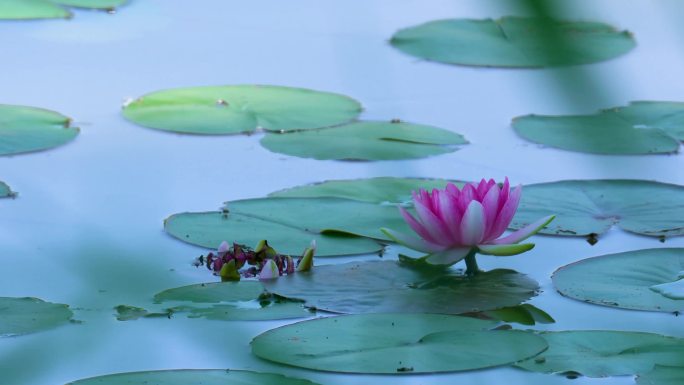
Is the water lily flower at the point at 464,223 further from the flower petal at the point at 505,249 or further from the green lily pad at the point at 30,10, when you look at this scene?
the green lily pad at the point at 30,10

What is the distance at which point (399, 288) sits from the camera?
157 centimetres

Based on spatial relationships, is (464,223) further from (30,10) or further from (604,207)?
(30,10)

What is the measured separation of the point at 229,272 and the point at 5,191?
2.00 feet

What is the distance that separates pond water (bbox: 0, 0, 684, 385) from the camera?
0.91 meters

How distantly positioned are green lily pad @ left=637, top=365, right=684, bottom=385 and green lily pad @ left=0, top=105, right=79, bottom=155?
1.47 metres

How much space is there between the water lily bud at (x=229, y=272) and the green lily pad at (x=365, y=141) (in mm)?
678

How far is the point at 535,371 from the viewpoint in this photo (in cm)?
Answer: 128

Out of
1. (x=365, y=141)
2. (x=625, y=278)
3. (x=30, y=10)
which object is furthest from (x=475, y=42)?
(x=625, y=278)

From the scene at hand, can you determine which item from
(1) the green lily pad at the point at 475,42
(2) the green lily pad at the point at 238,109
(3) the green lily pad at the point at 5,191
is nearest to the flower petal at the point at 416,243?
(3) the green lily pad at the point at 5,191

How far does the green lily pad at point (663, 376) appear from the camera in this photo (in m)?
1.23

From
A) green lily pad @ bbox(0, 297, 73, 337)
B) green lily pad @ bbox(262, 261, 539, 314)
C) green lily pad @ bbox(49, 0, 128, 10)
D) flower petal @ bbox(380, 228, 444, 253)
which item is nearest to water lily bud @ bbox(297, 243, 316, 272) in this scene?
green lily pad @ bbox(262, 261, 539, 314)

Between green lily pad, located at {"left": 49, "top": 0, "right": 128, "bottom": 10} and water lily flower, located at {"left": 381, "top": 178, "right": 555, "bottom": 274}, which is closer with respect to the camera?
water lily flower, located at {"left": 381, "top": 178, "right": 555, "bottom": 274}

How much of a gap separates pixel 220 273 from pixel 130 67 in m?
1.53

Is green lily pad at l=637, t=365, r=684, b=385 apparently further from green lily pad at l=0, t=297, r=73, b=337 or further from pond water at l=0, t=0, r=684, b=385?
green lily pad at l=0, t=297, r=73, b=337
